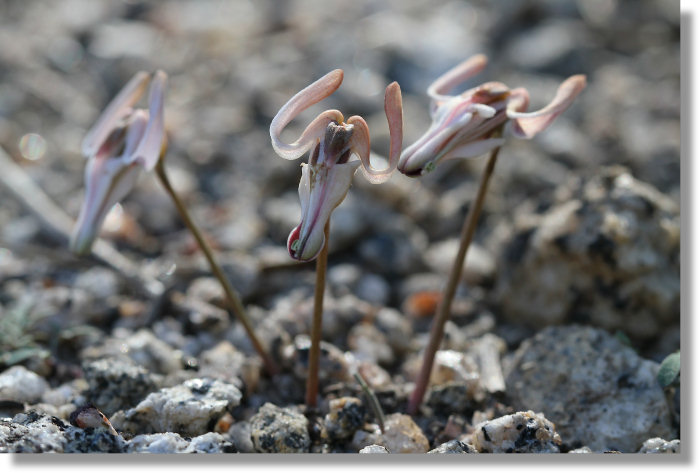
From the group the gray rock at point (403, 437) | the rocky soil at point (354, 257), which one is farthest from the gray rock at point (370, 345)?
the gray rock at point (403, 437)

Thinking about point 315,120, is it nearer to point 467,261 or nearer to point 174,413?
point 174,413

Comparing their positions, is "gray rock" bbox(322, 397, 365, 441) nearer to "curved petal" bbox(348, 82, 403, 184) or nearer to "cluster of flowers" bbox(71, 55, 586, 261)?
"cluster of flowers" bbox(71, 55, 586, 261)

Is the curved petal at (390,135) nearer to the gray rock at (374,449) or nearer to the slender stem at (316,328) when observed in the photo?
the slender stem at (316,328)

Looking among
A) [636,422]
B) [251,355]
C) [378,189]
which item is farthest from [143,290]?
[636,422]

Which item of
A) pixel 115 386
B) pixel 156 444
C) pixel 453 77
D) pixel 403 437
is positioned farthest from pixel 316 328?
pixel 453 77

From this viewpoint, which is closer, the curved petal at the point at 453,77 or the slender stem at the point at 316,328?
Result: the slender stem at the point at 316,328

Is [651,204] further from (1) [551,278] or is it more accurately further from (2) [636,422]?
(2) [636,422]
